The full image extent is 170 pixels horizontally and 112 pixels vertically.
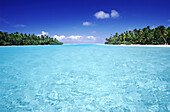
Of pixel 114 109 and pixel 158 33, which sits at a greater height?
pixel 158 33

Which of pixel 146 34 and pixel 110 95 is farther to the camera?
pixel 146 34

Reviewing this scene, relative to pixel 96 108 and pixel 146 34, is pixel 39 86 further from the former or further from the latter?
pixel 146 34

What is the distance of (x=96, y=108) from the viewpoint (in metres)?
3.35

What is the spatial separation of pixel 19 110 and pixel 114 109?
2937mm

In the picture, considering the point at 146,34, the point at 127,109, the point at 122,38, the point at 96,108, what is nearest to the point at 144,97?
the point at 127,109

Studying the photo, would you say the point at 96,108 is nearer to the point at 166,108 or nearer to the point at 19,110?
the point at 166,108

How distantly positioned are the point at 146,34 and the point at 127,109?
50.0 metres

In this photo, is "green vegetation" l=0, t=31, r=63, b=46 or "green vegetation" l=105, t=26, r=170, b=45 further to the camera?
"green vegetation" l=0, t=31, r=63, b=46

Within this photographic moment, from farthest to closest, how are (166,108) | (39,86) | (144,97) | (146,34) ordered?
(146,34) < (39,86) < (144,97) < (166,108)

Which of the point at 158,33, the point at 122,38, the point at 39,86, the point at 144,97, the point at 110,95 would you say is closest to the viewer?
the point at 144,97

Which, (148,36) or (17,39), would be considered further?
(17,39)

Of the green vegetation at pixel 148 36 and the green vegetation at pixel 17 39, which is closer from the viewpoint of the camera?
the green vegetation at pixel 148 36

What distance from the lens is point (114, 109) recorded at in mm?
3316

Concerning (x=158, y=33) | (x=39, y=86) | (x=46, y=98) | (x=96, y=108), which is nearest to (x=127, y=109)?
(x=96, y=108)
